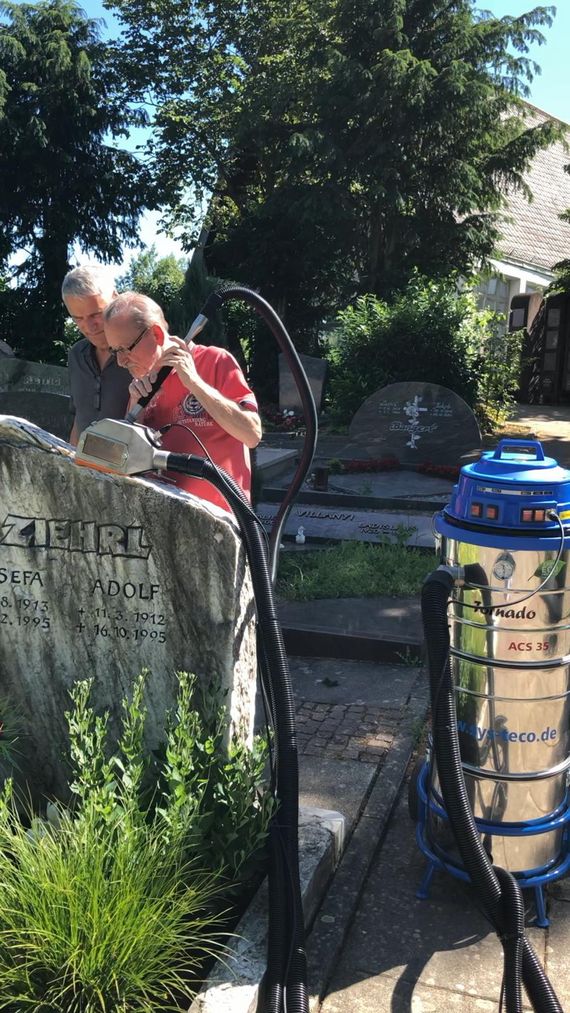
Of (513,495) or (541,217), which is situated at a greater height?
(541,217)

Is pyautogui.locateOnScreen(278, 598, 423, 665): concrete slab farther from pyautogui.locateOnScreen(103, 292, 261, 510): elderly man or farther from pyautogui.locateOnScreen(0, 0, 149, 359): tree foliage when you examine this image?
pyautogui.locateOnScreen(0, 0, 149, 359): tree foliage

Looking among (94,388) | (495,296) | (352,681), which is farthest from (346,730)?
(495,296)

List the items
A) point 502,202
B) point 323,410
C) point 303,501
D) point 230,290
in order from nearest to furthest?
point 230,290, point 303,501, point 323,410, point 502,202

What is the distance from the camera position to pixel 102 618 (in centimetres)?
289

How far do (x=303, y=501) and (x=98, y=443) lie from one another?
652 centimetres

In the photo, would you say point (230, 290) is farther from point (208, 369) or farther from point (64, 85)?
point (64, 85)

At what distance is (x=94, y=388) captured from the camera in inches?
131

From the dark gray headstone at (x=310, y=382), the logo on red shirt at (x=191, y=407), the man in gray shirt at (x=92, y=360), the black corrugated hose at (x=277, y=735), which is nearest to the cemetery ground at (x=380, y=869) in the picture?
the black corrugated hose at (x=277, y=735)

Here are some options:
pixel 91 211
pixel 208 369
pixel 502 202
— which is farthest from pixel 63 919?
pixel 91 211

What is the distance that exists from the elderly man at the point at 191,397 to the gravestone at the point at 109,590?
269 mm

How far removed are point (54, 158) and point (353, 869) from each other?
2259 centimetres

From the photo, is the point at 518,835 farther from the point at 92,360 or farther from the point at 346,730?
the point at 92,360

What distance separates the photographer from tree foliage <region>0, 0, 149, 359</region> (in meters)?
22.0

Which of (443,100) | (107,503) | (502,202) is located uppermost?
(443,100)
